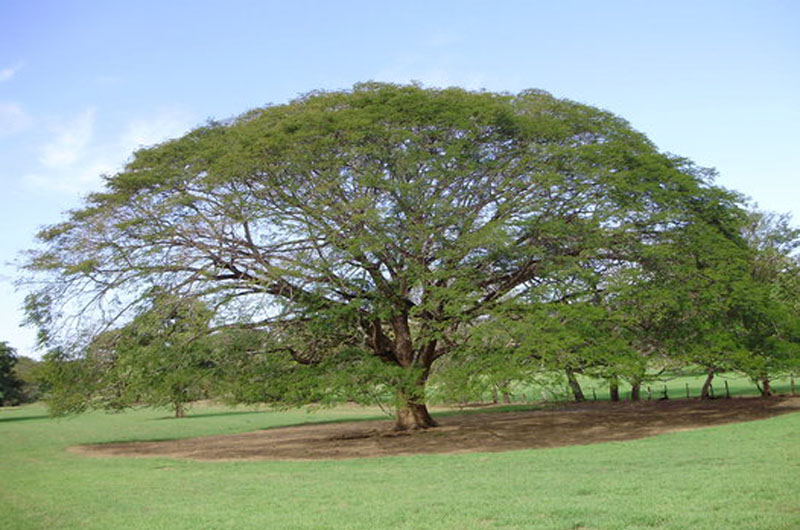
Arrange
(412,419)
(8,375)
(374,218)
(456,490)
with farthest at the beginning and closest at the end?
1. (8,375)
2. (412,419)
3. (374,218)
4. (456,490)

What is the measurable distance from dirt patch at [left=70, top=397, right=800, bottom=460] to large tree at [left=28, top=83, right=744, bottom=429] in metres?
1.82

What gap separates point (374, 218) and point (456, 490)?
388 inches

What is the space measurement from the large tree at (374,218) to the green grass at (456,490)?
496 cm

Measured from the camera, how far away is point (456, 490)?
10305mm

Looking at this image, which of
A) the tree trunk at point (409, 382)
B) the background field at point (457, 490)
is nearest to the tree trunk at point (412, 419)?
the tree trunk at point (409, 382)

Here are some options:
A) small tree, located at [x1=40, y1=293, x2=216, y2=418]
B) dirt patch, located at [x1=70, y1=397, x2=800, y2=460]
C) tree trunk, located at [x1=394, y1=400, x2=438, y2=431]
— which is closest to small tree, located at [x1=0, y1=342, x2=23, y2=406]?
dirt patch, located at [x1=70, y1=397, x2=800, y2=460]

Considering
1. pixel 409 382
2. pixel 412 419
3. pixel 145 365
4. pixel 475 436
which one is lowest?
pixel 475 436

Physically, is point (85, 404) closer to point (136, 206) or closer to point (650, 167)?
point (136, 206)

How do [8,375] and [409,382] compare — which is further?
[8,375]

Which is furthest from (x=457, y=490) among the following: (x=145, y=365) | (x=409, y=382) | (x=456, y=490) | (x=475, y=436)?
(x=145, y=365)

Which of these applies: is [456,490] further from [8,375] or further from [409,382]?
[8,375]

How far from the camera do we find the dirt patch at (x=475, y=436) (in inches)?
750

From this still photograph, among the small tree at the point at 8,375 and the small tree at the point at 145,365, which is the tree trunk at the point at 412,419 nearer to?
the small tree at the point at 145,365

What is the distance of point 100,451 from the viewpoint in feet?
76.5
